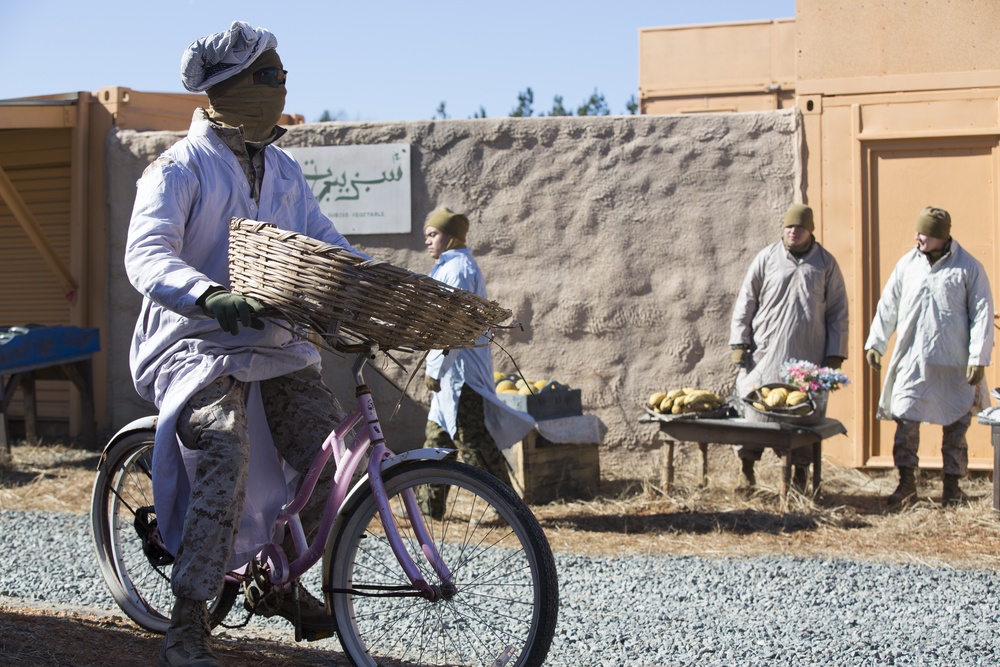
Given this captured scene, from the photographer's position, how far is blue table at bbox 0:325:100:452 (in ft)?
27.1

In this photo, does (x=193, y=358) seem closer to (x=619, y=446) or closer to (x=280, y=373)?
(x=280, y=373)

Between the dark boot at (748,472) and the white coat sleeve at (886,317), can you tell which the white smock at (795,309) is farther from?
Result: the dark boot at (748,472)

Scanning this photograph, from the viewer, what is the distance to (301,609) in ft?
10.5

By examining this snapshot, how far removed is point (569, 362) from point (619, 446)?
0.75m

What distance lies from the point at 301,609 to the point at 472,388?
11.3ft

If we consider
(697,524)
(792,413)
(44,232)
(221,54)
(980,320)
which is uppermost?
(221,54)

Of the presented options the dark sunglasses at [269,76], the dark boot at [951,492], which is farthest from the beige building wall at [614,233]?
the dark sunglasses at [269,76]

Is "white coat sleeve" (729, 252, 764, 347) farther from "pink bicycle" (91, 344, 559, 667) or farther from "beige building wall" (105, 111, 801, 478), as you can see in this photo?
"pink bicycle" (91, 344, 559, 667)

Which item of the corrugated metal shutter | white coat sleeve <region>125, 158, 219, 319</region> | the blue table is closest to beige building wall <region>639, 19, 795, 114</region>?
the corrugated metal shutter

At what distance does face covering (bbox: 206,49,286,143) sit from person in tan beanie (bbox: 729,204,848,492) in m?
4.67

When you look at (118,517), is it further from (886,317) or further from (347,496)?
(886,317)

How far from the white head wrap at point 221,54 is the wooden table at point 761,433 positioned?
4.40m

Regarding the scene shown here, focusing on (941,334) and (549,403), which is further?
(549,403)

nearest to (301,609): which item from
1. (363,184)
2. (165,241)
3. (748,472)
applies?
(165,241)
